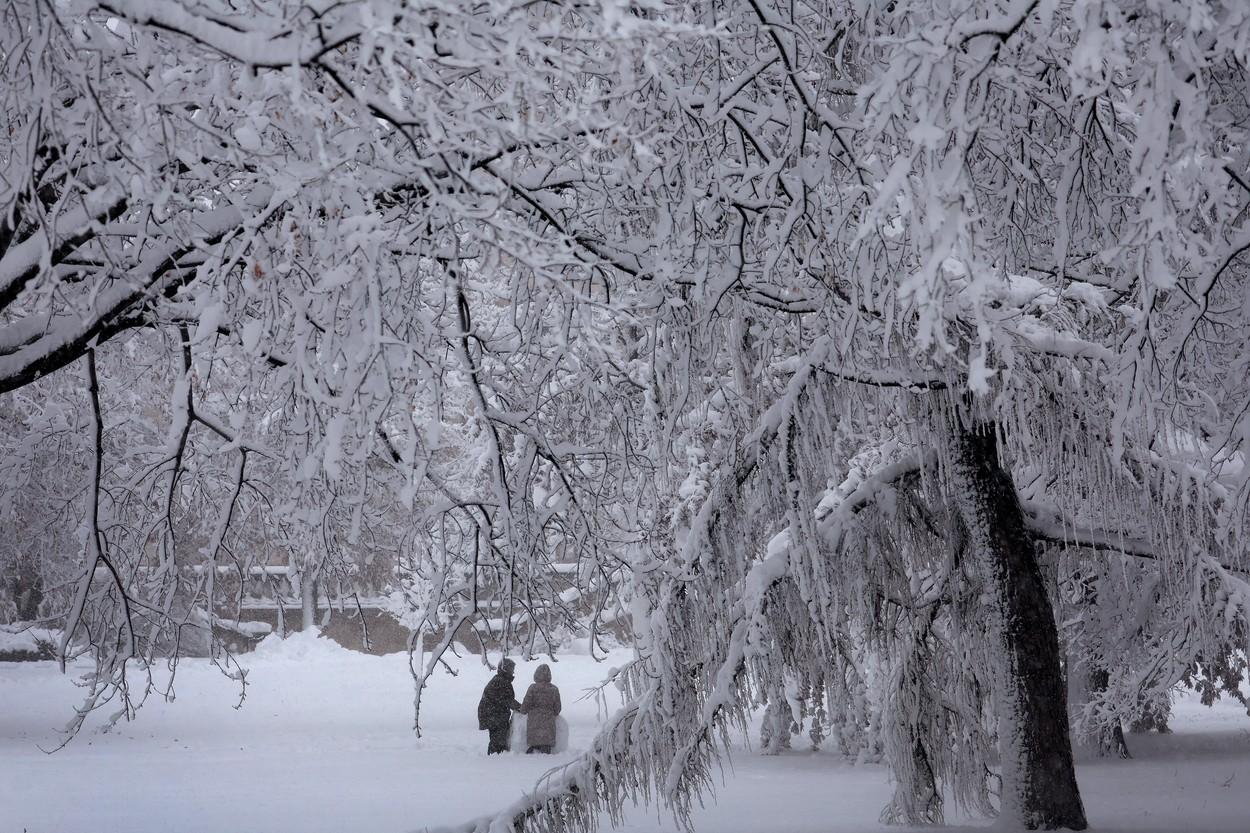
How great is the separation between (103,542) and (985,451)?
5033 mm

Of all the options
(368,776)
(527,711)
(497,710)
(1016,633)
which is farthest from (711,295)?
(527,711)

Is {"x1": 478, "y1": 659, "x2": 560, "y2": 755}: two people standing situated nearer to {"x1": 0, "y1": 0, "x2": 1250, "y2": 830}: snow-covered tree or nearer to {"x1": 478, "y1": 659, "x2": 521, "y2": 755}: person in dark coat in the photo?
{"x1": 478, "y1": 659, "x2": 521, "y2": 755}: person in dark coat

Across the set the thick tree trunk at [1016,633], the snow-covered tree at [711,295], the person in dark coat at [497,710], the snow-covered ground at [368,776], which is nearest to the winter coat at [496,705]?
the person in dark coat at [497,710]

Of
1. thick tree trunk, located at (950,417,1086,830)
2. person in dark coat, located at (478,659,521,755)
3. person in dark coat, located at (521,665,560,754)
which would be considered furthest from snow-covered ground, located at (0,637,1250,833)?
thick tree trunk, located at (950,417,1086,830)

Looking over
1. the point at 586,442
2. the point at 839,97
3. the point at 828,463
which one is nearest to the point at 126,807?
the point at 586,442

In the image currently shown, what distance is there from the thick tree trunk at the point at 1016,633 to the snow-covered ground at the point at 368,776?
3.17 feet

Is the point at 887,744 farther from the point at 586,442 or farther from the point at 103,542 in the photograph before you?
the point at 103,542

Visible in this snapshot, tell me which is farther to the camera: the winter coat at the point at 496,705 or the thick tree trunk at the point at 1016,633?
the winter coat at the point at 496,705

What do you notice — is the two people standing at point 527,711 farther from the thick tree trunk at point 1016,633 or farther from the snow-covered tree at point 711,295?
the thick tree trunk at point 1016,633

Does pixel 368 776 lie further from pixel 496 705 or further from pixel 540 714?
pixel 540 714

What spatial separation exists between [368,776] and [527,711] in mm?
3267

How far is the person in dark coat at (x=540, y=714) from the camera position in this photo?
50.2 ft

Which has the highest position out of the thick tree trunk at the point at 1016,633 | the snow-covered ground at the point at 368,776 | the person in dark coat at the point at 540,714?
the thick tree trunk at the point at 1016,633

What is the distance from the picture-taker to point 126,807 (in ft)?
34.1
